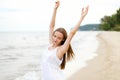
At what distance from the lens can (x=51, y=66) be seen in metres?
4.24

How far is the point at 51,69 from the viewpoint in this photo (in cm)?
423

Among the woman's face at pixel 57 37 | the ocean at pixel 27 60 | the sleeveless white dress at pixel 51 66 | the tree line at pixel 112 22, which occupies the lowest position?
the tree line at pixel 112 22

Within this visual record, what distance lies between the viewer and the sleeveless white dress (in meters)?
4.22

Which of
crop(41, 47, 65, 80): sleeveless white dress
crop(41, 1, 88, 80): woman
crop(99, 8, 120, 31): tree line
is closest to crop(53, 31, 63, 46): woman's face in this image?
crop(41, 1, 88, 80): woman

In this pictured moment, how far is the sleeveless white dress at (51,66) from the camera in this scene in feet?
13.9

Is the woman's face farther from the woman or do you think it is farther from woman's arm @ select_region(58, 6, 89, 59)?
woman's arm @ select_region(58, 6, 89, 59)

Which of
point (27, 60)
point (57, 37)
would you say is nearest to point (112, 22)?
point (27, 60)

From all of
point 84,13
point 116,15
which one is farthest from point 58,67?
point 116,15

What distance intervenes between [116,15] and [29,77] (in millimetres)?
84829

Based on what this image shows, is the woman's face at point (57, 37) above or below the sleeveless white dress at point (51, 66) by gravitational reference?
above

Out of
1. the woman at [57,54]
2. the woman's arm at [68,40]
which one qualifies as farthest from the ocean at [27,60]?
the woman's arm at [68,40]

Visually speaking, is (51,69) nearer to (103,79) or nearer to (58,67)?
(58,67)

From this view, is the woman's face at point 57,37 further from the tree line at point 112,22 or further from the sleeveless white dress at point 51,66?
the tree line at point 112,22

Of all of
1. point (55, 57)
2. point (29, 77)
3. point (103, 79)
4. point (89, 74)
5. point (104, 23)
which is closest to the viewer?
point (55, 57)
